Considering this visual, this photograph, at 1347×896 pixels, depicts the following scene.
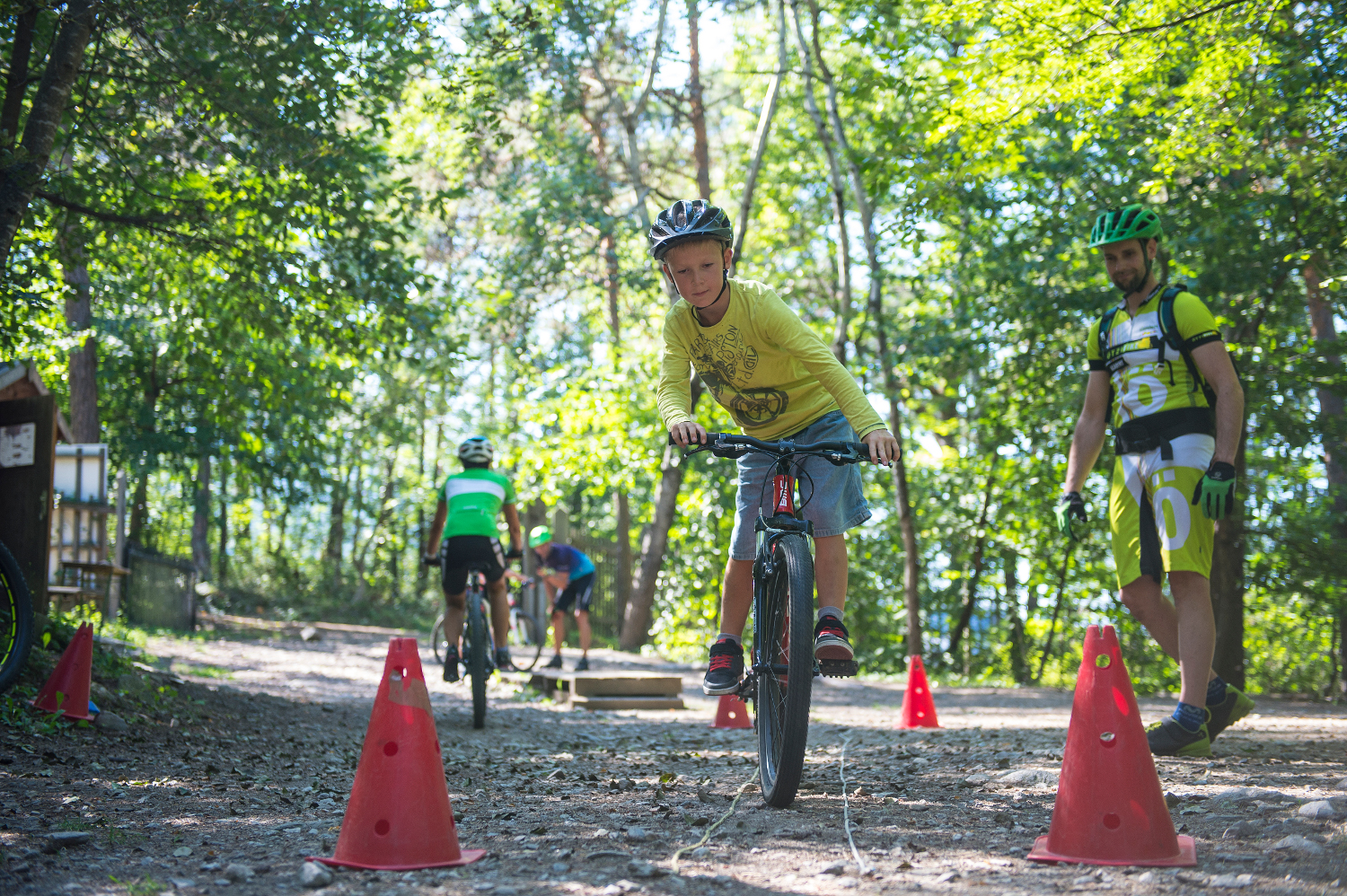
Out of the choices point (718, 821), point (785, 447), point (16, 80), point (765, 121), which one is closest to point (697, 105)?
point (765, 121)

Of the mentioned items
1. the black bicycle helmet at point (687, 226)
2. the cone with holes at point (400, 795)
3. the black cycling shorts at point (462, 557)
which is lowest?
the cone with holes at point (400, 795)

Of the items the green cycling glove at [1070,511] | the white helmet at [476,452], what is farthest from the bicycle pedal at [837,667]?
the white helmet at [476,452]

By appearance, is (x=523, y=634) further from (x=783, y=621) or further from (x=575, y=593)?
(x=783, y=621)

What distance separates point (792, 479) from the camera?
4.10 meters

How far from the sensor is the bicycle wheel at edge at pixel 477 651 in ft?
24.0

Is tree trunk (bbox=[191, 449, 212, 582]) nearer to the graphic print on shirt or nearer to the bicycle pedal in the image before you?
the graphic print on shirt

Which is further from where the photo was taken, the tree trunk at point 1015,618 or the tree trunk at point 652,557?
the tree trunk at point 652,557

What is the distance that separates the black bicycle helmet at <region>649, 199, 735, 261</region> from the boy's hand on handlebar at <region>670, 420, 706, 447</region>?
73 cm

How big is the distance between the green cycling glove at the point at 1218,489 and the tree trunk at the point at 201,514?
20.1 meters

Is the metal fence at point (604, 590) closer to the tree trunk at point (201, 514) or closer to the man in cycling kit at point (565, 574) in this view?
the man in cycling kit at point (565, 574)

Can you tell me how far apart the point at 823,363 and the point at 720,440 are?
55cm

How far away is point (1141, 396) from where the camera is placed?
4.76 m

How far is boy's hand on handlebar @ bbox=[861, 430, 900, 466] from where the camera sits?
3.61 metres

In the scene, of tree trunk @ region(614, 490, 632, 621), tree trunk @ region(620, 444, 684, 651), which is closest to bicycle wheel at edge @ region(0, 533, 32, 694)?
tree trunk @ region(620, 444, 684, 651)
